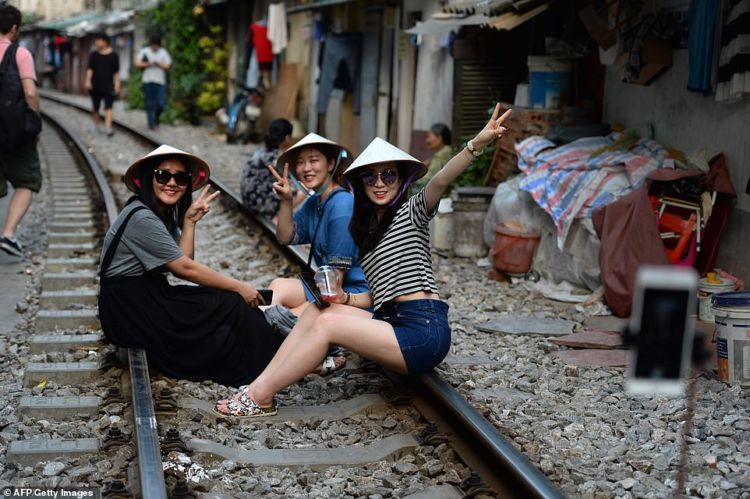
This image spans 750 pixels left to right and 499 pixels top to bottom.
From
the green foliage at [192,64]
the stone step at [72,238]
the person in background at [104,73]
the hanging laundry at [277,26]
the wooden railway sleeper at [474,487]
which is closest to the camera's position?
the wooden railway sleeper at [474,487]

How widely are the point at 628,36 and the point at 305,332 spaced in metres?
5.65

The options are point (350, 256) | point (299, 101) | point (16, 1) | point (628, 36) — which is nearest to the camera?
point (350, 256)

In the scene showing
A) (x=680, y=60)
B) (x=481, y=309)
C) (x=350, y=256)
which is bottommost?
(x=481, y=309)

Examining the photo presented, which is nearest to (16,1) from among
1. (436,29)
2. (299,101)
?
(299,101)

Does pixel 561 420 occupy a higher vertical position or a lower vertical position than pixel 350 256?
lower

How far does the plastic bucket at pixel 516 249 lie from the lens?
9.55m

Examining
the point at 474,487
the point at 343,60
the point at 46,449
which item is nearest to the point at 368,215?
the point at 474,487

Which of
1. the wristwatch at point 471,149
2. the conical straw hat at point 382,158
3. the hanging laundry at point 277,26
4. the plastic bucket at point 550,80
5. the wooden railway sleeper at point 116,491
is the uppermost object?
the hanging laundry at point 277,26

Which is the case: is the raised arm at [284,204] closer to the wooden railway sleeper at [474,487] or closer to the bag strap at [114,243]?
the bag strap at [114,243]

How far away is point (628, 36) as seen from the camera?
993 cm

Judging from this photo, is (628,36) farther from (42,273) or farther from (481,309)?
→ (42,273)

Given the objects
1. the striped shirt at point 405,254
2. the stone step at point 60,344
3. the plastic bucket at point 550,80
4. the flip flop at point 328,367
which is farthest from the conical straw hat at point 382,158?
the plastic bucket at point 550,80

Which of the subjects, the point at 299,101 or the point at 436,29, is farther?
the point at 299,101

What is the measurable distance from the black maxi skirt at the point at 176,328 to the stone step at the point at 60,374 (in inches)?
9.0
